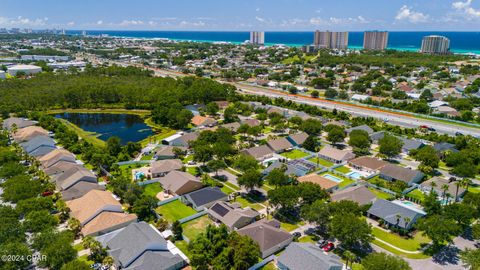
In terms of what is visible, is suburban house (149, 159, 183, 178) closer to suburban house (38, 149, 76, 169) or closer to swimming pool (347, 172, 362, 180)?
suburban house (38, 149, 76, 169)

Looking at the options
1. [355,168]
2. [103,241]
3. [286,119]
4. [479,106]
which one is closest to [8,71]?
[286,119]

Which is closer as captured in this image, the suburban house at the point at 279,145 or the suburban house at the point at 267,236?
the suburban house at the point at 267,236

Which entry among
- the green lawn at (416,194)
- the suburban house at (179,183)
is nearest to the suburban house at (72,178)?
the suburban house at (179,183)

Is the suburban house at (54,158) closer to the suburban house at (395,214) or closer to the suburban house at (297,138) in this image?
the suburban house at (297,138)

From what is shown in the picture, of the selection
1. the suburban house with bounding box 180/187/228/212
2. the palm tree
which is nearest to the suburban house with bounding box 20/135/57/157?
the suburban house with bounding box 180/187/228/212

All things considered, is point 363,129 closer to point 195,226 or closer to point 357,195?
point 357,195
